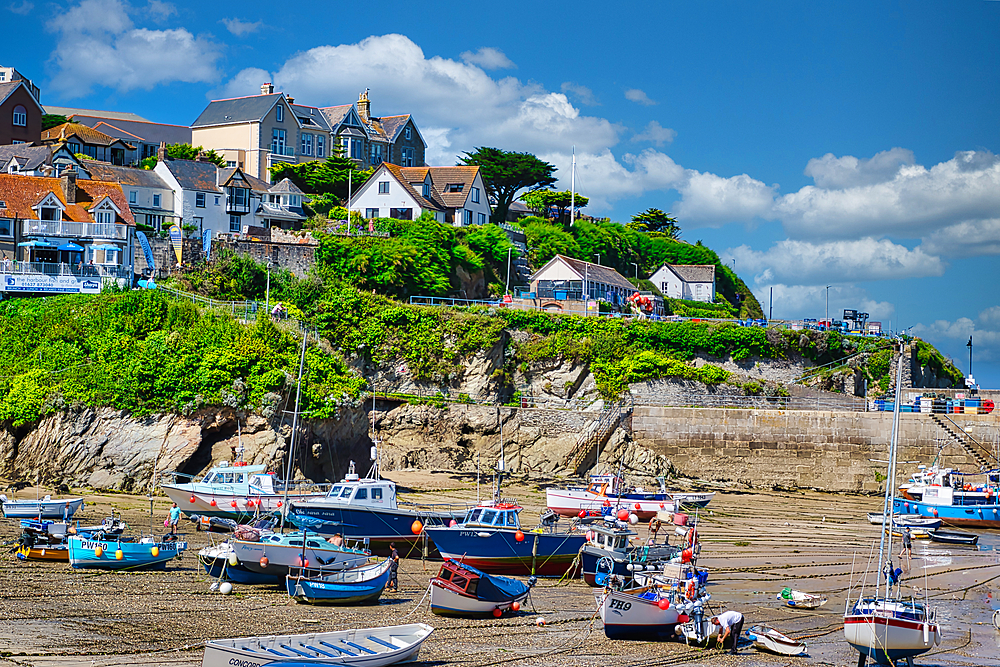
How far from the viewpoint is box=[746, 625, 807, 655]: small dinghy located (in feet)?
58.5

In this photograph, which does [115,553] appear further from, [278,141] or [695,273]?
[695,273]

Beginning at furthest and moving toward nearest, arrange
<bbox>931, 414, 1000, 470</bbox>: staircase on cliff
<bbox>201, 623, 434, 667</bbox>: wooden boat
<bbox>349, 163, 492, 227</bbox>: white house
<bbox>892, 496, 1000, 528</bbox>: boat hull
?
<bbox>349, 163, 492, 227</bbox>: white house → <bbox>931, 414, 1000, 470</bbox>: staircase on cliff → <bbox>892, 496, 1000, 528</bbox>: boat hull → <bbox>201, 623, 434, 667</bbox>: wooden boat

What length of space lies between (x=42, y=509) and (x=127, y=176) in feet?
100

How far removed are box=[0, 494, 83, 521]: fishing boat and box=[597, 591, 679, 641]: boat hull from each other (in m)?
15.2

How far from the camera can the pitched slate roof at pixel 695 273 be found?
63.5 metres

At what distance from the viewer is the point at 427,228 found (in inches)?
1997

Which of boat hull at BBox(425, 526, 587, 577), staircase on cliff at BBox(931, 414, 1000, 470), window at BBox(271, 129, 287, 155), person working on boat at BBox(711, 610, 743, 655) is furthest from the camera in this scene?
window at BBox(271, 129, 287, 155)

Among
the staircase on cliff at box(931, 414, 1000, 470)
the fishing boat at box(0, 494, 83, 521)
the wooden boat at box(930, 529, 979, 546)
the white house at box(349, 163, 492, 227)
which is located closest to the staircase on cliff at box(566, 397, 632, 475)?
the staircase on cliff at box(931, 414, 1000, 470)

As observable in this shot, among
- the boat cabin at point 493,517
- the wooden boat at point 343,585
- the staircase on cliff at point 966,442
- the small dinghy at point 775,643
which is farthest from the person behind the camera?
the staircase on cliff at point 966,442

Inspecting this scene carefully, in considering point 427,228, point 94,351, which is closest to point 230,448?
point 94,351

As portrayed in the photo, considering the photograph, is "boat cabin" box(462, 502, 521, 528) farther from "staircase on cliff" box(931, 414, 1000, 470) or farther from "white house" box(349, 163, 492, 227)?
"white house" box(349, 163, 492, 227)

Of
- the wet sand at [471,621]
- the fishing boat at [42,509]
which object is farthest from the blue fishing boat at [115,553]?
the fishing boat at [42,509]

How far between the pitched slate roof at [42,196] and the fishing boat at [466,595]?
31553 millimetres

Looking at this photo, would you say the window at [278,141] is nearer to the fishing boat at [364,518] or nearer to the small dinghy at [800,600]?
the fishing boat at [364,518]
